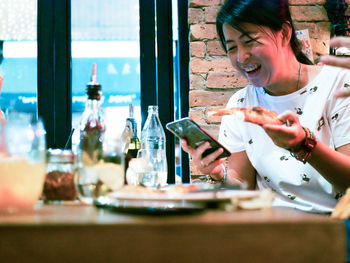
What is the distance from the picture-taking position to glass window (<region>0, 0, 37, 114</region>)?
248cm

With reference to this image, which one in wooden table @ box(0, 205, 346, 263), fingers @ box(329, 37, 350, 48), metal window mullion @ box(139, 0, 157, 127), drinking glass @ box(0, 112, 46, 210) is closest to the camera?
wooden table @ box(0, 205, 346, 263)

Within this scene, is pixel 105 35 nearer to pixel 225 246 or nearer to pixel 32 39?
pixel 32 39

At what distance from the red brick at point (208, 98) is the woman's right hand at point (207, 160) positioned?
32.8 inches

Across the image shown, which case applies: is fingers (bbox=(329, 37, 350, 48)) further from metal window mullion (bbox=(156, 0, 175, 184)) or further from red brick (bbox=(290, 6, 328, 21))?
metal window mullion (bbox=(156, 0, 175, 184))

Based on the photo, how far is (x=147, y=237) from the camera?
471 mm

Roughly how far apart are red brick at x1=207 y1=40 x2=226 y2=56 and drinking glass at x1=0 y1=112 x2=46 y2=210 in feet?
5.56

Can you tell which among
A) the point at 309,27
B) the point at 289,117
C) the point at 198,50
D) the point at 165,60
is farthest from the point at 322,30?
the point at 289,117

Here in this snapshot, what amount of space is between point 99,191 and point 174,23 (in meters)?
1.97

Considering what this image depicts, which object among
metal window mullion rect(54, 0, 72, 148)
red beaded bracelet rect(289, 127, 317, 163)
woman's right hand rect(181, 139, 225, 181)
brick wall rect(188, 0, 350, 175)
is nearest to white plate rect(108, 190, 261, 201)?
red beaded bracelet rect(289, 127, 317, 163)

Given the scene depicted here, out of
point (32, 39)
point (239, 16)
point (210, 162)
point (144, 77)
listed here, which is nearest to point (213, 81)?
point (144, 77)

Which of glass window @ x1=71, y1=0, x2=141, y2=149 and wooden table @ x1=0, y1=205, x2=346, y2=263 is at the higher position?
glass window @ x1=71, y1=0, x2=141, y2=149

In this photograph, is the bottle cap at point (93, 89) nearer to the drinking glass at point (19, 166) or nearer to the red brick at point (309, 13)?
the drinking glass at point (19, 166)

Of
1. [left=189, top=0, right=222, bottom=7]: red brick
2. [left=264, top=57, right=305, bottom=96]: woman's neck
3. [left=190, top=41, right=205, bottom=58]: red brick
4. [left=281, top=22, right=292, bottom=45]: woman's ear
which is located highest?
[left=189, top=0, right=222, bottom=7]: red brick

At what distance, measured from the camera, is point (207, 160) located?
4.33 feet
